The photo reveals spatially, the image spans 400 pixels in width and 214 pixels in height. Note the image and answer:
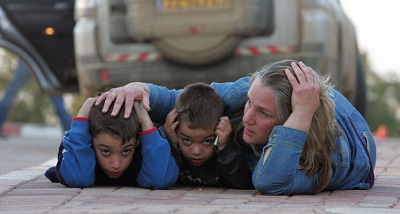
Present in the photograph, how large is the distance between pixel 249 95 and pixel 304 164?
0.43 m

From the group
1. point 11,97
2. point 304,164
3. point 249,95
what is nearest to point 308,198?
point 304,164

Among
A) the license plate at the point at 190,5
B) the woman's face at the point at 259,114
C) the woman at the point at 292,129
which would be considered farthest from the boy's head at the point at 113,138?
the license plate at the point at 190,5

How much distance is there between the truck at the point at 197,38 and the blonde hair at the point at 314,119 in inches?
165

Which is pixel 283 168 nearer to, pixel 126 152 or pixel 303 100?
pixel 303 100

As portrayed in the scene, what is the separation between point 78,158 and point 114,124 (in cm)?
28

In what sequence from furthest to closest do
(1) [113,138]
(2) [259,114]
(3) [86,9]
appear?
(3) [86,9]
(1) [113,138]
(2) [259,114]

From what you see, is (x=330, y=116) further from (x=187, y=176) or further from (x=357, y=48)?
(x=357, y=48)

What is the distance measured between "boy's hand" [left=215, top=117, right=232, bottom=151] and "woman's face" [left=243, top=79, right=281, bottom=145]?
0.37 ft

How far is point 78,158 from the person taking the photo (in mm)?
5707

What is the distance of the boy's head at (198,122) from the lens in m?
5.60

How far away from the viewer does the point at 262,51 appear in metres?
9.98

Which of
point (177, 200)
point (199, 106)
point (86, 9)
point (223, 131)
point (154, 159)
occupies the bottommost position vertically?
point (177, 200)

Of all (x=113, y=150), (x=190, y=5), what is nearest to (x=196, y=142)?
(x=113, y=150)

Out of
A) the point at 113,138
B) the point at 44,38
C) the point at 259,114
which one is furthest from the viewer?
the point at 44,38
